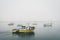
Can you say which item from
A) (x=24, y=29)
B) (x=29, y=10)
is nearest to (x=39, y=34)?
(x=24, y=29)

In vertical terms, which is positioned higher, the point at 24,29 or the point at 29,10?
the point at 29,10

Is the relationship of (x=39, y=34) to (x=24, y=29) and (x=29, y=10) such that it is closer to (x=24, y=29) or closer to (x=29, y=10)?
(x=24, y=29)

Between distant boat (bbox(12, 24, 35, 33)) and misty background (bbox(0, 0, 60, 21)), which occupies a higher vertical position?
misty background (bbox(0, 0, 60, 21))

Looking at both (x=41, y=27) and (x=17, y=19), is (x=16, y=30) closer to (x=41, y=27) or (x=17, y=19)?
(x=17, y=19)

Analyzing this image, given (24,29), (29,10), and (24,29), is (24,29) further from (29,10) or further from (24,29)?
(29,10)

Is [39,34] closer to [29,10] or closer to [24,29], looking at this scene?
[24,29]

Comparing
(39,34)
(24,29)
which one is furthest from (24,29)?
(39,34)

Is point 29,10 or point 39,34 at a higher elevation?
point 29,10

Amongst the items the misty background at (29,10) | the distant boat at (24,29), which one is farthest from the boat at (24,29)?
the misty background at (29,10)

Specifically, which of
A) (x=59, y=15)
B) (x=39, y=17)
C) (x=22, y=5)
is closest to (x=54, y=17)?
(x=59, y=15)

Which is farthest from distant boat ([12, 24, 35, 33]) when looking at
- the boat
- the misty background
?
the misty background

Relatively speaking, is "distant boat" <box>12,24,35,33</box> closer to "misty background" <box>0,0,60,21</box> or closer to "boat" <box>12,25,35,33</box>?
"boat" <box>12,25,35,33</box>

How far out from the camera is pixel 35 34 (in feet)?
5.32

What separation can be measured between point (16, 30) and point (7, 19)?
19 cm
